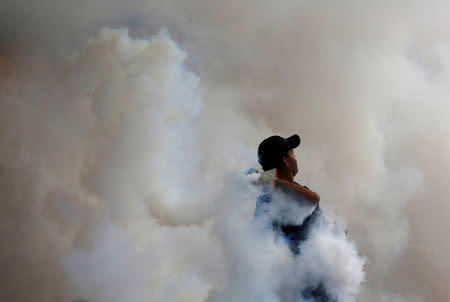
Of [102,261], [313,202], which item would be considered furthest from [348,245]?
[102,261]

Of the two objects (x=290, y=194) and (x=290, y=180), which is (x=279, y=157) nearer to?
(x=290, y=180)

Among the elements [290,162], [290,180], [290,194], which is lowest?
[290,194]

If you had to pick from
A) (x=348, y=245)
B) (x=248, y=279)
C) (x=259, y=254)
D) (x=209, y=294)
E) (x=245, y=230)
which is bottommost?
(x=209, y=294)

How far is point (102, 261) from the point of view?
5344 millimetres

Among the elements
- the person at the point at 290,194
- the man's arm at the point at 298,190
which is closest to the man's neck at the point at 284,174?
the person at the point at 290,194

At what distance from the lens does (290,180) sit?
7.44 ft

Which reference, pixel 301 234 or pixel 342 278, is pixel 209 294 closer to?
pixel 301 234

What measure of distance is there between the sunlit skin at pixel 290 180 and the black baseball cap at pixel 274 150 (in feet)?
0.14

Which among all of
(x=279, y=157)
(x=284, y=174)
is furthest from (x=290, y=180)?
(x=279, y=157)

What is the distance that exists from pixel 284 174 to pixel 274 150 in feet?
0.58

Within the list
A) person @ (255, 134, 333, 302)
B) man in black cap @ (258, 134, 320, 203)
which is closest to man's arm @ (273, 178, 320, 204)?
person @ (255, 134, 333, 302)

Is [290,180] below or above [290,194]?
above

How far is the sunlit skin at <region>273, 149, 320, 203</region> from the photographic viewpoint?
2072 millimetres

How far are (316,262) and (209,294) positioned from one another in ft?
2.38
